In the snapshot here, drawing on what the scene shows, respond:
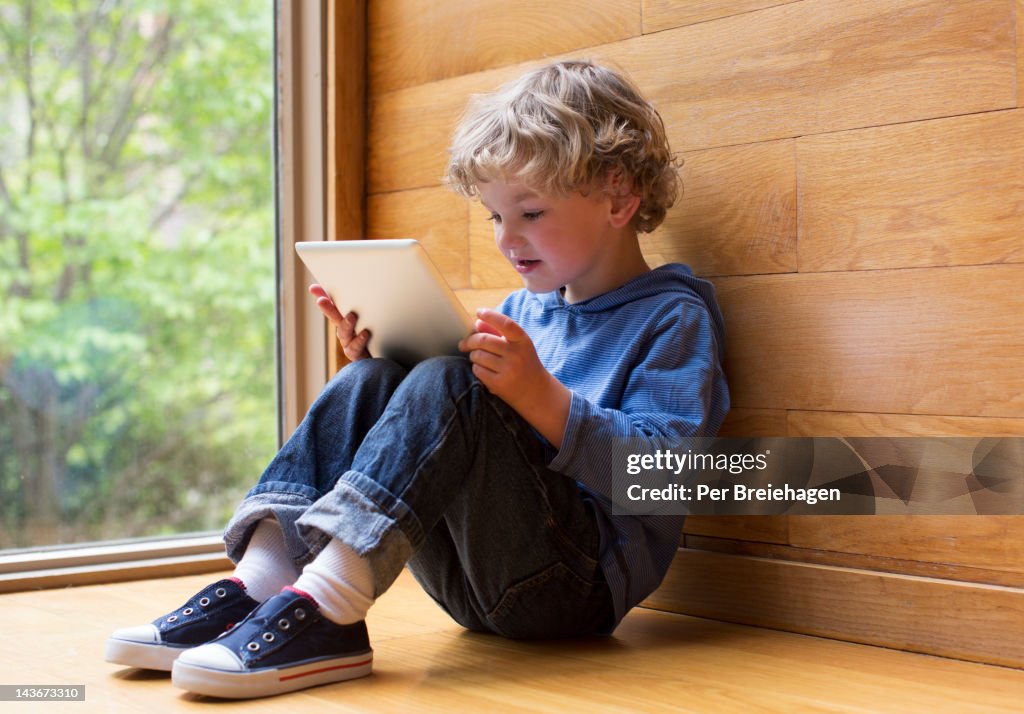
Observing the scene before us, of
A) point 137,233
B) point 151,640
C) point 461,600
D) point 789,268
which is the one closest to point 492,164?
point 789,268

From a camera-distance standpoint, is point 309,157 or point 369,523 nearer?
point 369,523

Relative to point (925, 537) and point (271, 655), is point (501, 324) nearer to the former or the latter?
point (271, 655)

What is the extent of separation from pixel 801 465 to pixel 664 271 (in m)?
0.26

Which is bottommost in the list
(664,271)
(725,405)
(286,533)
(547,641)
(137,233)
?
(547,641)

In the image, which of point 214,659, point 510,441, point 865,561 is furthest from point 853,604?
point 214,659

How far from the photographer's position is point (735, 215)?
49.0 inches

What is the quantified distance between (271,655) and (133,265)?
3.06 ft

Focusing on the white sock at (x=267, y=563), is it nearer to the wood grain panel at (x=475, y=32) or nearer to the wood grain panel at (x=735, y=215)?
the wood grain panel at (x=735, y=215)

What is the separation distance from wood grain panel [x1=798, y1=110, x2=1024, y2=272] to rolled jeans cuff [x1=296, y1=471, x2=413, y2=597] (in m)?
0.54

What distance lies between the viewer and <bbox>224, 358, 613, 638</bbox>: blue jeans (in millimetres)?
921

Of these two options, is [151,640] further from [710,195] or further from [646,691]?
[710,195]

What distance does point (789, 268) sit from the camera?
1192 millimetres

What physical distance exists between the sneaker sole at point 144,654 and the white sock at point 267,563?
9cm

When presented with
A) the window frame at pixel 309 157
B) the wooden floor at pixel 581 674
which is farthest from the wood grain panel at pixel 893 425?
the window frame at pixel 309 157
